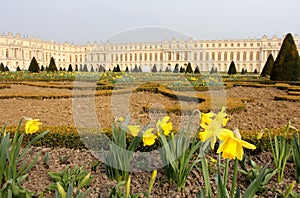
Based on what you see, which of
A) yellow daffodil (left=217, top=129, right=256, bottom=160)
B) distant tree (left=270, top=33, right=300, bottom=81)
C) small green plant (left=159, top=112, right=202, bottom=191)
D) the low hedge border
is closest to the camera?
yellow daffodil (left=217, top=129, right=256, bottom=160)

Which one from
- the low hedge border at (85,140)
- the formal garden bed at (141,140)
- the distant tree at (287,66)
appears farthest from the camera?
the distant tree at (287,66)

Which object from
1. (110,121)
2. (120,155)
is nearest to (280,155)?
(120,155)

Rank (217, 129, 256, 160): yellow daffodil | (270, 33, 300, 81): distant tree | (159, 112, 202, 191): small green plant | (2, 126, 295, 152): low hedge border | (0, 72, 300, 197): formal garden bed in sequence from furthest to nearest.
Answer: (270, 33, 300, 81): distant tree
(2, 126, 295, 152): low hedge border
(0, 72, 300, 197): formal garden bed
(159, 112, 202, 191): small green plant
(217, 129, 256, 160): yellow daffodil

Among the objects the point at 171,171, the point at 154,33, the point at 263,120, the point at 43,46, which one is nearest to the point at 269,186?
the point at 171,171

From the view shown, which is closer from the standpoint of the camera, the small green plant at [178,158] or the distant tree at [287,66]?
the small green plant at [178,158]

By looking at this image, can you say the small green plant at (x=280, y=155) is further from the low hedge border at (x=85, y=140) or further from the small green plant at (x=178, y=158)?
the small green plant at (x=178, y=158)

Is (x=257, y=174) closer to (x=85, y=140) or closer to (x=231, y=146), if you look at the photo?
(x=231, y=146)

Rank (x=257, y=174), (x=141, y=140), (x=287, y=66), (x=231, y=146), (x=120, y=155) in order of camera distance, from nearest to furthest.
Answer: (x=231, y=146), (x=120, y=155), (x=257, y=174), (x=141, y=140), (x=287, y=66)

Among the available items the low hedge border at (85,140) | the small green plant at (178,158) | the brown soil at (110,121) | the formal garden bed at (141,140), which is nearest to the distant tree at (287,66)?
the formal garden bed at (141,140)

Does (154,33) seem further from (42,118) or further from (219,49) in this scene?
(219,49)

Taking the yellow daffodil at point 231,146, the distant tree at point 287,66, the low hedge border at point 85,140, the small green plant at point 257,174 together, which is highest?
the distant tree at point 287,66

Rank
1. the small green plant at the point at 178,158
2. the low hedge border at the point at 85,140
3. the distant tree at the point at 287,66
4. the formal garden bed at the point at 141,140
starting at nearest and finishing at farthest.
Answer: the small green plant at the point at 178,158 < the formal garden bed at the point at 141,140 < the low hedge border at the point at 85,140 < the distant tree at the point at 287,66

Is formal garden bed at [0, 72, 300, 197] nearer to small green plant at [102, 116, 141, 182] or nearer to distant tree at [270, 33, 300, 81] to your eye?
small green plant at [102, 116, 141, 182]

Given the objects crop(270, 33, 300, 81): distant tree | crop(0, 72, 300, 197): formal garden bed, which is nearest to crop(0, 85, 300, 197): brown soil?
crop(0, 72, 300, 197): formal garden bed
